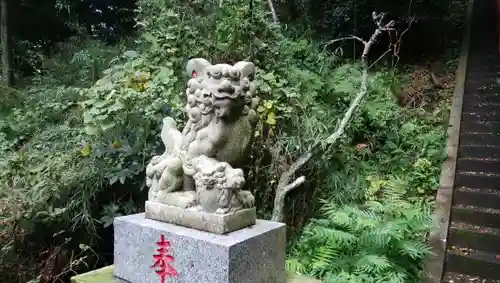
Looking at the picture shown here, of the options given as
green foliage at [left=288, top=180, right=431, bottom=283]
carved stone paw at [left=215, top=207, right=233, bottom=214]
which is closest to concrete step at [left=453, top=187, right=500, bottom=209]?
green foliage at [left=288, top=180, right=431, bottom=283]

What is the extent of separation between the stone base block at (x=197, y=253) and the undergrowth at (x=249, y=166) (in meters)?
1.23

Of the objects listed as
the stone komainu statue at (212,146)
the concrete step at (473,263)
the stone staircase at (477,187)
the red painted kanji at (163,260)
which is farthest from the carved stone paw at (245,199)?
the concrete step at (473,263)

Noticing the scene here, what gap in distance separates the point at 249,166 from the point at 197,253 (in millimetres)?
2239

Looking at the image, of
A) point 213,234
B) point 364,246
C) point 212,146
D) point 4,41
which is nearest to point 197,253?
point 213,234

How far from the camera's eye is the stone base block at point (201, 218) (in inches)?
98.7

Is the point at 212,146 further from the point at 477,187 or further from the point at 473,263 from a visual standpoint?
the point at 477,187

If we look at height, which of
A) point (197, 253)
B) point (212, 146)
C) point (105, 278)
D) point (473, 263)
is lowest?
point (473, 263)

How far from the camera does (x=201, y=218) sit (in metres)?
2.58

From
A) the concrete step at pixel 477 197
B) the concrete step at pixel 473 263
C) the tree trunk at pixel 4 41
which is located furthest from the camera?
the tree trunk at pixel 4 41

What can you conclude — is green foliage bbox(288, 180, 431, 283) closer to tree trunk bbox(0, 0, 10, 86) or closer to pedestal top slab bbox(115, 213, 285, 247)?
pedestal top slab bbox(115, 213, 285, 247)

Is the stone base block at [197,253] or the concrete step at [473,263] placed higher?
the stone base block at [197,253]

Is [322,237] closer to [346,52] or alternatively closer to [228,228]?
[228,228]

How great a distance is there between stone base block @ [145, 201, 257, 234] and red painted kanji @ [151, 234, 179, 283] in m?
0.16

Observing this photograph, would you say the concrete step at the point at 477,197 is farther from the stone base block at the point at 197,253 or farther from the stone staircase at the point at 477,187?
the stone base block at the point at 197,253
